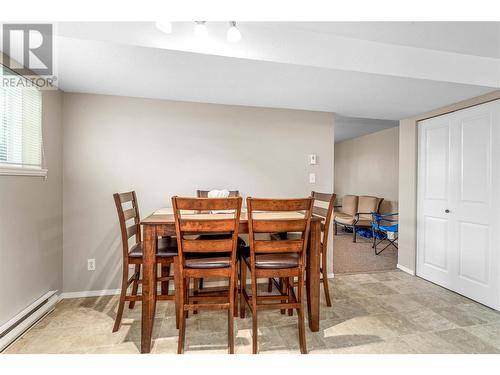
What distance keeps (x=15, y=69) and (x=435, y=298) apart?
4212 mm

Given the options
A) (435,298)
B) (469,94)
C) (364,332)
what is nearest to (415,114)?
(469,94)

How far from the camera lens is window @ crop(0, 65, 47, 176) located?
1.72 metres

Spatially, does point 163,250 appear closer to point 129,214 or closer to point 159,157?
point 129,214

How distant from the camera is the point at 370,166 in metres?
5.53

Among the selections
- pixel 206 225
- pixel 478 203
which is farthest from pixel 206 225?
pixel 478 203

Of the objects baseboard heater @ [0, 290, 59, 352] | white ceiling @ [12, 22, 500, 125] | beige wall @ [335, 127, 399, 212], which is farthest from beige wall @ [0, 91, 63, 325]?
beige wall @ [335, 127, 399, 212]

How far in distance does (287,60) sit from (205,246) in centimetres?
138

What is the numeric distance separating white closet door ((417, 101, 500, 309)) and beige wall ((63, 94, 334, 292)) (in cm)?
121

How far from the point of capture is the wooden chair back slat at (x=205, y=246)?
1528mm

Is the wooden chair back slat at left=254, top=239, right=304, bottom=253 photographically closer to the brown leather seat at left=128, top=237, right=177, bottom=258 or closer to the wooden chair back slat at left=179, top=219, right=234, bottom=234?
the wooden chair back slat at left=179, top=219, right=234, bottom=234

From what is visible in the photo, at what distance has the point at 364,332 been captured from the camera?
6.19ft

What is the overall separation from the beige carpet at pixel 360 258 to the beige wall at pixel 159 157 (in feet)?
4.33

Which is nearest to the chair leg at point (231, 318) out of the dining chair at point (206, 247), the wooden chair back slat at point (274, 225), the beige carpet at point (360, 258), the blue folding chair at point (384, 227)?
the dining chair at point (206, 247)

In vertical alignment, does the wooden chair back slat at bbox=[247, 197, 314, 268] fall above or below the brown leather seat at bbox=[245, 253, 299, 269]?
above
